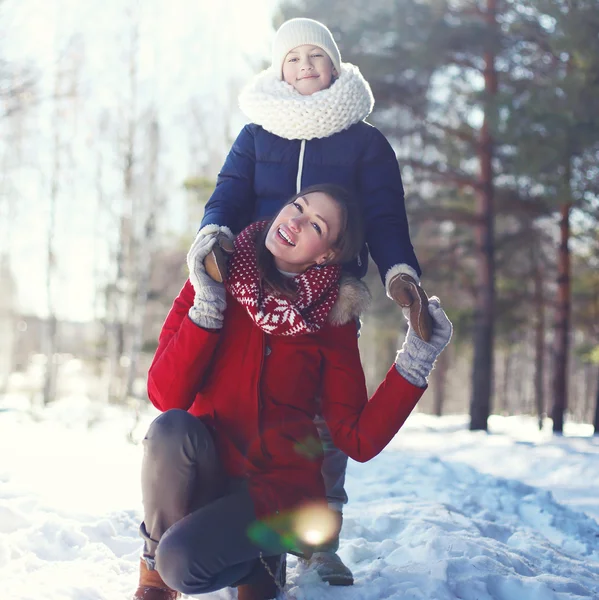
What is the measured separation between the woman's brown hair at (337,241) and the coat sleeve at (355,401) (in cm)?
25

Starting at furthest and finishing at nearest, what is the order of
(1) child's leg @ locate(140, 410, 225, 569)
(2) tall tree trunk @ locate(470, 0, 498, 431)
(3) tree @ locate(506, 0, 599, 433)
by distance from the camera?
1. (2) tall tree trunk @ locate(470, 0, 498, 431)
2. (3) tree @ locate(506, 0, 599, 433)
3. (1) child's leg @ locate(140, 410, 225, 569)

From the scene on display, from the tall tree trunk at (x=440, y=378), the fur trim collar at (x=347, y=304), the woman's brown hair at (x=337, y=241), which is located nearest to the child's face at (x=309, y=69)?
the woman's brown hair at (x=337, y=241)

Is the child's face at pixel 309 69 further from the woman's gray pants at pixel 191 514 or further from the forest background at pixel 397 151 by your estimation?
the forest background at pixel 397 151

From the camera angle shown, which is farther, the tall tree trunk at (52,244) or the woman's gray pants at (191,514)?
the tall tree trunk at (52,244)

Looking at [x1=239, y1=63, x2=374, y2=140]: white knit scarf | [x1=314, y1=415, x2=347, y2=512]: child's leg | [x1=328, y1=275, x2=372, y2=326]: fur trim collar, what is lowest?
[x1=314, y1=415, x2=347, y2=512]: child's leg

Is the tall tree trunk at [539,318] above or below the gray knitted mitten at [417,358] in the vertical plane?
below

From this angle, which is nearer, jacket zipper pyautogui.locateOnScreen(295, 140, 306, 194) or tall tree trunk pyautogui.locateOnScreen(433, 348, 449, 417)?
jacket zipper pyautogui.locateOnScreen(295, 140, 306, 194)

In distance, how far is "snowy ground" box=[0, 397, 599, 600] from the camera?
253 cm

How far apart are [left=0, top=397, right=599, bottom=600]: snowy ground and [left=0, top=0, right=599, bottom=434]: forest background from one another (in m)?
4.81

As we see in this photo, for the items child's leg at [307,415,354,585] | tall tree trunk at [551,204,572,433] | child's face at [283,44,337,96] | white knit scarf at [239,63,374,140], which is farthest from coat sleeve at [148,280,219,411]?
tall tree trunk at [551,204,572,433]

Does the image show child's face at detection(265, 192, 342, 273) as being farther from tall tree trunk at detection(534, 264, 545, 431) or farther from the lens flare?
tall tree trunk at detection(534, 264, 545, 431)

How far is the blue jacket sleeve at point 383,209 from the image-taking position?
2.59m

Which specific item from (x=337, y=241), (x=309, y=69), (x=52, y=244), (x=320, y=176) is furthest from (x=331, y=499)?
(x=52, y=244)

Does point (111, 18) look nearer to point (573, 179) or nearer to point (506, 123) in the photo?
point (506, 123)
